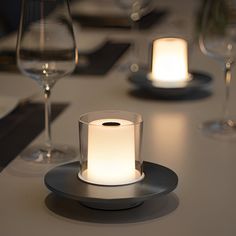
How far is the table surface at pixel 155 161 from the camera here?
93 cm

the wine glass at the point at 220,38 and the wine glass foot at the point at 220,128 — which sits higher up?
the wine glass at the point at 220,38

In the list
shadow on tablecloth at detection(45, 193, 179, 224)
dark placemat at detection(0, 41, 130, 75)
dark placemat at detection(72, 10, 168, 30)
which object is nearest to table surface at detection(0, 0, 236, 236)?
shadow on tablecloth at detection(45, 193, 179, 224)

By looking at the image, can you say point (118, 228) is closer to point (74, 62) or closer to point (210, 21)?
point (74, 62)

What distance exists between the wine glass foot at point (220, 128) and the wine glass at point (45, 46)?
301 millimetres

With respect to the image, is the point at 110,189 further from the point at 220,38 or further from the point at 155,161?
the point at 220,38

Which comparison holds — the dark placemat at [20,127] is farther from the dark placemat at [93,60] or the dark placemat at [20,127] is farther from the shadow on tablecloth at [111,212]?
the dark placemat at [93,60]

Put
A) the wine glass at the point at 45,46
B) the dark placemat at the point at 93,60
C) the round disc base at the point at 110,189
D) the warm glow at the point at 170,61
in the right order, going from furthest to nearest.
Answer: the dark placemat at the point at 93,60 → the warm glow at the point at 170,61 → the wine glass at the point at 45,46 → the round disc base at the point at 110,189

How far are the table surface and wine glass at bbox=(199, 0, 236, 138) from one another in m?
0.04

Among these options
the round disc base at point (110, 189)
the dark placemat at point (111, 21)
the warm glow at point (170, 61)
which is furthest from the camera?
the dark placemat at point (111, 21)

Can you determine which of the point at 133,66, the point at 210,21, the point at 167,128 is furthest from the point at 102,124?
the point at 133,66

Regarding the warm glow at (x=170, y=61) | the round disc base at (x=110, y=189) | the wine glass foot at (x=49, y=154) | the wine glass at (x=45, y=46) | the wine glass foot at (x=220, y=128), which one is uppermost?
the wine glass at (x=45, y=46)

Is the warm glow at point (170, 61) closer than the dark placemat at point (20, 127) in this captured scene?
No

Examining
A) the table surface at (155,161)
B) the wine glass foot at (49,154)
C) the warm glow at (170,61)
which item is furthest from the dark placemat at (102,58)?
the wine glass foot at (49,154)

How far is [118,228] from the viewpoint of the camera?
0.92m
